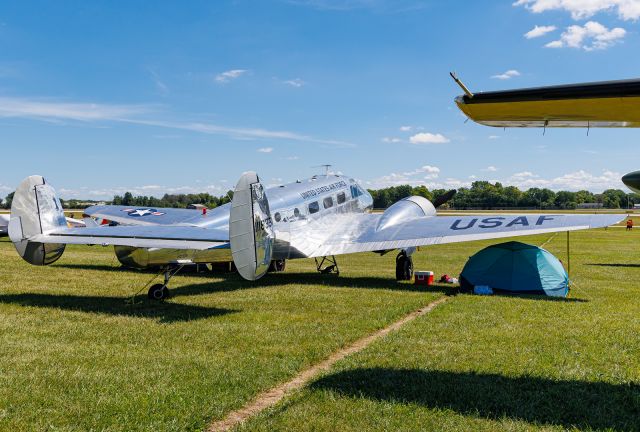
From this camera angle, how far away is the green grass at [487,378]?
17.1ft

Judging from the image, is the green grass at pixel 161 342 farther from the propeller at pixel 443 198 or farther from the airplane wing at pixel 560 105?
the propeller at pixel 443 198

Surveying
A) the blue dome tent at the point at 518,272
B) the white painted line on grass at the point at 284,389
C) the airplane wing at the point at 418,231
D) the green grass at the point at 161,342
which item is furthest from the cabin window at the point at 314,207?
the white painted line on grass at the point at 284,389

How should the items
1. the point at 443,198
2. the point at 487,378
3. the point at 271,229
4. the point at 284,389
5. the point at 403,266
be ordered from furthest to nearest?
the point at 443,198 < the point at 403,266 < the point at 271,229 < the point at 487,378 < the point at 284,389

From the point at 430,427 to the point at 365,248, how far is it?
10.5 metres

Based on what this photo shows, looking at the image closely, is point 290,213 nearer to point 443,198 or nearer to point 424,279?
point 424,279

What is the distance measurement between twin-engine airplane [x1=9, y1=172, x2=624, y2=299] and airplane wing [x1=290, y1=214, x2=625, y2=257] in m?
0.03

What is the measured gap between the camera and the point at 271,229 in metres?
10.0

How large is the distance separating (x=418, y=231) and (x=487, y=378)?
908 cm

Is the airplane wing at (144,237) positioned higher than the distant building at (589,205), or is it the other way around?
the distant building at (589,205)

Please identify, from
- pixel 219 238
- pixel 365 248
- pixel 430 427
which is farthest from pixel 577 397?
pixel 365 248

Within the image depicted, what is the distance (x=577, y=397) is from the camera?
5.81 m

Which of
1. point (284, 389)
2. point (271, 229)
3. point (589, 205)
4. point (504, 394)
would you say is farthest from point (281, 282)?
point (589, 205)

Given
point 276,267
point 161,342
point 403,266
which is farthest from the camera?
point 276,267

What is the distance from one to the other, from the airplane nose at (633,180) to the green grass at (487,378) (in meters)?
2.33
